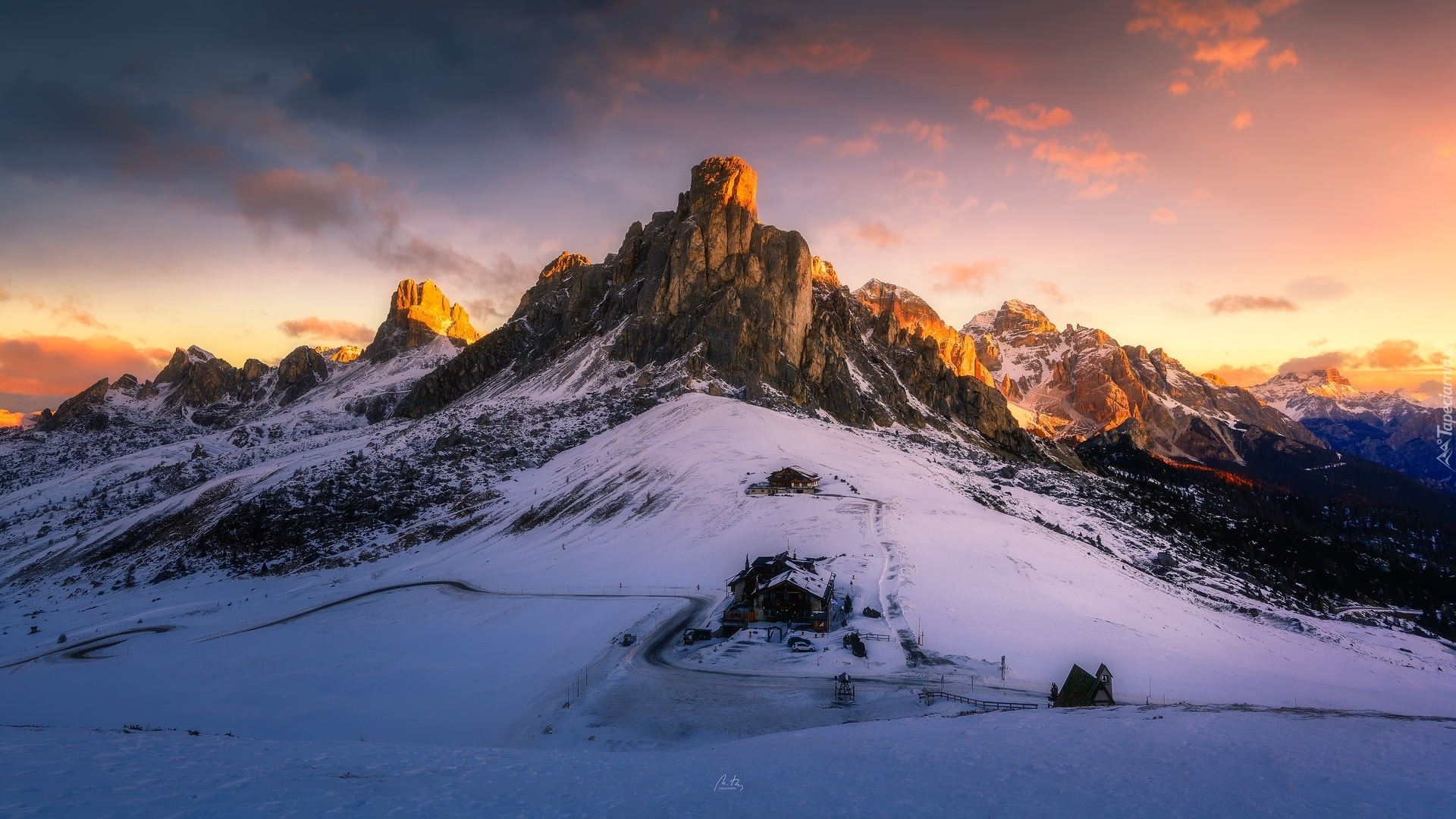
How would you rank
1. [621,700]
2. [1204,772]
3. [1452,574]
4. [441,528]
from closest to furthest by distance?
Answer: [1204,772] → [621,700] → [441,528] → [1452,574]

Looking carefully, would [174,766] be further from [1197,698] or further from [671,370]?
[671,370]

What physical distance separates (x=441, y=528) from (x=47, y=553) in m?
56.4

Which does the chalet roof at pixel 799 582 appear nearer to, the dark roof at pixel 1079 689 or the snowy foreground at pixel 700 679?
the snowy foreground at pixel 700 679

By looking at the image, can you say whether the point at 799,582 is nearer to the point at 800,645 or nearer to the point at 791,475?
the point at 800,645

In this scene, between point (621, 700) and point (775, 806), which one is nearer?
point (775, 806)

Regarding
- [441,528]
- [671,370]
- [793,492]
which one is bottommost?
[441,528]

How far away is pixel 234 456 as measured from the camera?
5300 inches

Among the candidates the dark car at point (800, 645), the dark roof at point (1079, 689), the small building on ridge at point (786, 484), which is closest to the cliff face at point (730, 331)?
the small building on ridge at point (786, 484)

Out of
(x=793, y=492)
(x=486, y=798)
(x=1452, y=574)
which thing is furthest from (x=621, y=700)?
(x=1452, y=574)

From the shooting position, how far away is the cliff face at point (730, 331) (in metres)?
142

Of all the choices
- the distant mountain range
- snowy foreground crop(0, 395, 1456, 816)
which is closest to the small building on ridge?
snowy foreground crop(0, 395, 1456, 816)

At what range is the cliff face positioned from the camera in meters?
142

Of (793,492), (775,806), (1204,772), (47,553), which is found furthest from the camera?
(47,553)
